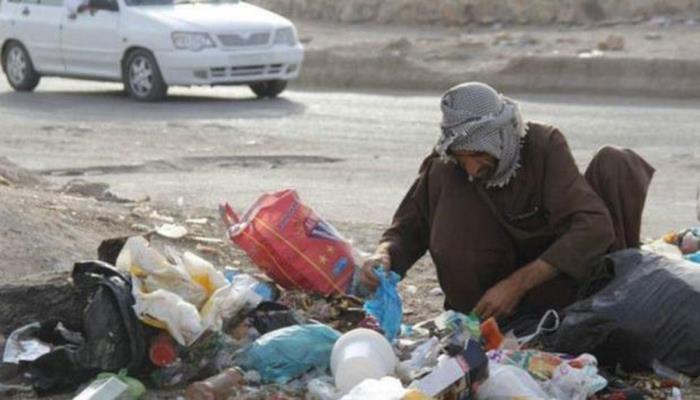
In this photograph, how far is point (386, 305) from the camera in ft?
19.9

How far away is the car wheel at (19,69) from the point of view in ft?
63.8

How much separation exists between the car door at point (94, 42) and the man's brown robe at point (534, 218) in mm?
12388

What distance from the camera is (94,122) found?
15.8 meters

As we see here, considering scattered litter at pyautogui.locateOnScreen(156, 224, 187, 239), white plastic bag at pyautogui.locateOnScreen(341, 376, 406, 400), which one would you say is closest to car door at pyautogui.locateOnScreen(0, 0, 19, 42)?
scattered litter at pyautogui.locateOnScreen(156, 224, 187, 239)

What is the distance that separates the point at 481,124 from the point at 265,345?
103cm

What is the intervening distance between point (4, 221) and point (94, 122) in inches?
327

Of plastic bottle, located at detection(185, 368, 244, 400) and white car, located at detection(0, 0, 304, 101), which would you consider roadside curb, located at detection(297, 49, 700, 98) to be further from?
plastic bottle, located at detection(185, 368, 244, 400)

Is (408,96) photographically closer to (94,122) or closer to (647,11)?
(94,122)

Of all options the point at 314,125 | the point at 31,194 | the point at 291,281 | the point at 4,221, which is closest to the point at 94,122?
the point at 314,125

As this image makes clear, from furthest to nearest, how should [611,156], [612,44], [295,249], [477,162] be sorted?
1. [612,44]
2. [295,249]
3. [611,156]
4. [477,162]

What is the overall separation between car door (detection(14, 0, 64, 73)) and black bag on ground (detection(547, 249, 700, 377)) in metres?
14.0

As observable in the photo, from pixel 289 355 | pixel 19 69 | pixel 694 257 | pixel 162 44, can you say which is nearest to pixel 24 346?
pixel 289 355

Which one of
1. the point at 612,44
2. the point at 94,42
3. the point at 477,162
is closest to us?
the point at 477,162

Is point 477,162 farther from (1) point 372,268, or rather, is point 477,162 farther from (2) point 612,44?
(2) point 612,44
